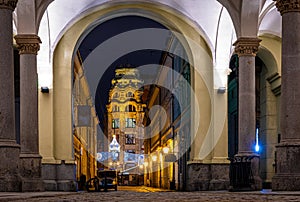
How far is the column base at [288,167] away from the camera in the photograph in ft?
49.0

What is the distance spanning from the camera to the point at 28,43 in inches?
838

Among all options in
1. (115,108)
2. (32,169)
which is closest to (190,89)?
(32,169)

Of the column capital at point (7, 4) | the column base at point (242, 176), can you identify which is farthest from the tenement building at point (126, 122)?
the column capital at point (7, 4)

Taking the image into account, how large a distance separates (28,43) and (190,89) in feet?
34.3

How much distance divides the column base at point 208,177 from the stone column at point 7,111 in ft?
43.2

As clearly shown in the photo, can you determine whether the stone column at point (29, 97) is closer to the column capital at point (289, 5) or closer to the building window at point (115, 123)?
the column capital at point (289, 5)

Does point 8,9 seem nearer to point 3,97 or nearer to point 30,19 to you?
A: point 3,97

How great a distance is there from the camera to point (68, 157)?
26.9 metres

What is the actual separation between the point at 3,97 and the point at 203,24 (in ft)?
46.4

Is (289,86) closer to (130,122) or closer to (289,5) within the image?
(289,5)

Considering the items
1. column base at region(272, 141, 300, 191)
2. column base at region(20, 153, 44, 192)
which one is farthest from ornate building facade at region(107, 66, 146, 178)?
column base at region(272, 141, 300, 191)

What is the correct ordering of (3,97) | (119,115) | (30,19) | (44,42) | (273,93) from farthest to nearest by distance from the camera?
(119,115)
(273,93)
(44,42)
(30,19)
(3,97)

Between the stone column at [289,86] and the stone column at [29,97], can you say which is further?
the stone column at [29,97]

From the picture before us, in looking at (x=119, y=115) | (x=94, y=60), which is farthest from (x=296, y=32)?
(x=119, y=115)
